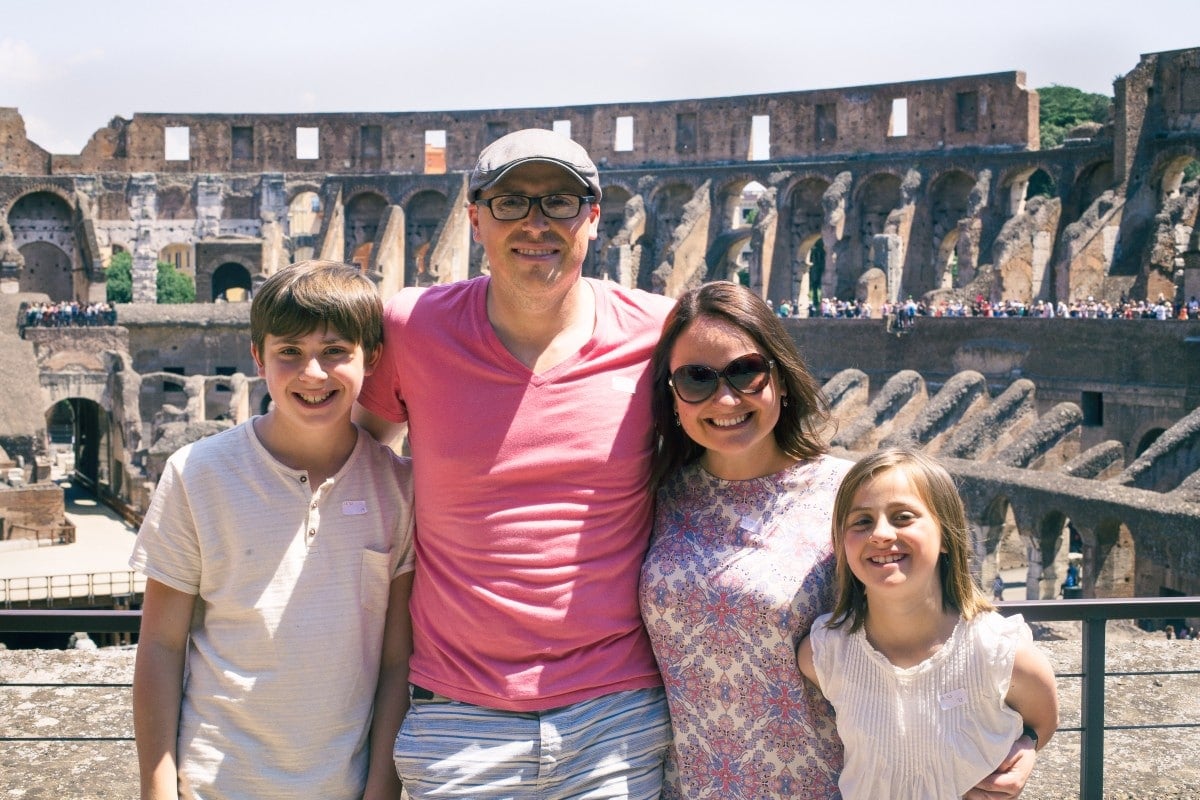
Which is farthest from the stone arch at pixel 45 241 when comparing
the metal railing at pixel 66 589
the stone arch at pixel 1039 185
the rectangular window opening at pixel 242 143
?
the stone arch at pixel 1039 185

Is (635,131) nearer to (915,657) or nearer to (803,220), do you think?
(803,220)

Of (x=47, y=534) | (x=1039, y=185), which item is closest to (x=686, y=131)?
(x=1039, y=185)

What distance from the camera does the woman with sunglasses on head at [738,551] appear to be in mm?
3299

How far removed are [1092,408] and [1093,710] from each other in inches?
857

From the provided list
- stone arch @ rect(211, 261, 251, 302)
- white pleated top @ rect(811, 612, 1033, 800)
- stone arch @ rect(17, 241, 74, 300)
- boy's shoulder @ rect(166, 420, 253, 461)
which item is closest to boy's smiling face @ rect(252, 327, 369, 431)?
boy's shoulder @ rect(166, 420, 253, 461)

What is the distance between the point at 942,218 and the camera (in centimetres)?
3366

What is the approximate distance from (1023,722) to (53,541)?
24.8 metres

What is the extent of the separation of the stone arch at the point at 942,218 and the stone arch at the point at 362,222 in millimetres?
16508

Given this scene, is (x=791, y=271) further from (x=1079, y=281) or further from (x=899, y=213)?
(x=1079, y=281)

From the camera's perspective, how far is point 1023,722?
3.24 meters

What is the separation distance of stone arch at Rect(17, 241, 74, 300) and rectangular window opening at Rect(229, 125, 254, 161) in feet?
20.8

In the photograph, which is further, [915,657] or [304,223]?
[304,223]

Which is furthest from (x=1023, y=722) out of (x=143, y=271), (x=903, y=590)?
(x=143, y=271)

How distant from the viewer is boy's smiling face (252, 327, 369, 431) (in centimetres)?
333
